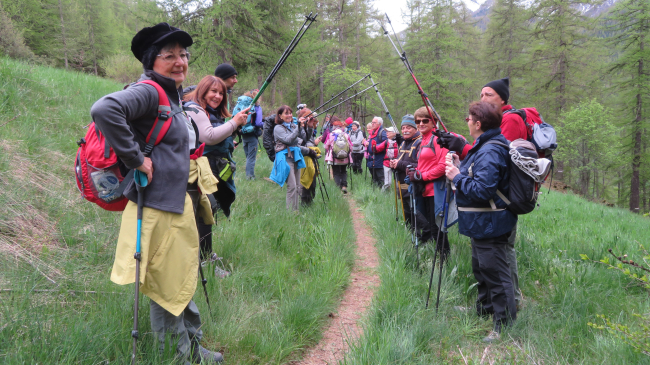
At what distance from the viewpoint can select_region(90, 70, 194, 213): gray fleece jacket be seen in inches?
66.1

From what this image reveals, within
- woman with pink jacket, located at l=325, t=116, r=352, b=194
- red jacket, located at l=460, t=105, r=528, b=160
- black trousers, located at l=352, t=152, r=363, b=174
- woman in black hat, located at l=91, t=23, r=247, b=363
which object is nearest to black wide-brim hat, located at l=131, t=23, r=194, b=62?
woman in black hat, located at l=91, t=23, r=247, b=363

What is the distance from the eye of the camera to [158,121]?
1987 mm

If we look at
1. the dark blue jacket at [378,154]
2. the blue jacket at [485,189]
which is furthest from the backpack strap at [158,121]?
the dark blue jacket at [378,154]

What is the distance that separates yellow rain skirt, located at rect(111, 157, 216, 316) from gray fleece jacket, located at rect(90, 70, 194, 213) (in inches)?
3.5

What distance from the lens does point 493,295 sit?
3.07 metres

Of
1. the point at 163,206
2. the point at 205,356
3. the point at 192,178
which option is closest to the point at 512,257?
the point at 205,356

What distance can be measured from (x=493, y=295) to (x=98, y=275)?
3428 millimetres

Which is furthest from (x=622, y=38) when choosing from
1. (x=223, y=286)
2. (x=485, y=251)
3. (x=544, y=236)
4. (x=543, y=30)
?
(x=223, y=286)

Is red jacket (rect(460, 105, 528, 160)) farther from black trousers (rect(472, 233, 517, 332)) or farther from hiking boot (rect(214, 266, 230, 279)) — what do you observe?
hiking boot (rect(214, 266, 230, 279))

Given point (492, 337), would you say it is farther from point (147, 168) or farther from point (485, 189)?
point (147, 168)

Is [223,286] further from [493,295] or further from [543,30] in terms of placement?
[543,30]

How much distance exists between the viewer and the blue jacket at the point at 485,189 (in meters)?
2.86

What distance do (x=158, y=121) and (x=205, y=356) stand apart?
5.11ft

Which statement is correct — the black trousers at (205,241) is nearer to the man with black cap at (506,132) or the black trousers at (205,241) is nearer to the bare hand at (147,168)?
the bare hand at (147,168)
